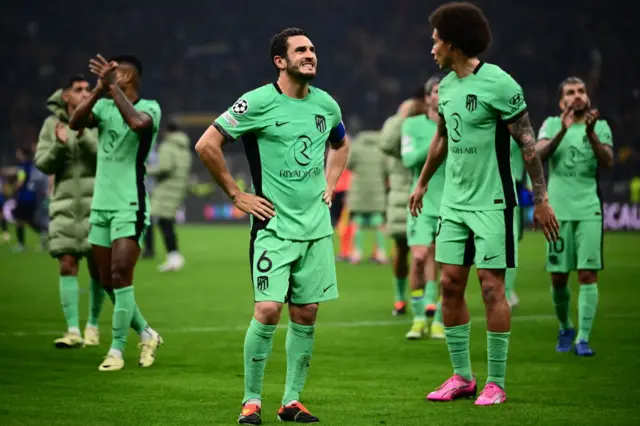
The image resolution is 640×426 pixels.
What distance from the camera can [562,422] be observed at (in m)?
6.94

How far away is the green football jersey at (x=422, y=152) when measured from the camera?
1120cm

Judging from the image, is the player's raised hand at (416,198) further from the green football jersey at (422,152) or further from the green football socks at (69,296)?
the green football socks at (69,296)

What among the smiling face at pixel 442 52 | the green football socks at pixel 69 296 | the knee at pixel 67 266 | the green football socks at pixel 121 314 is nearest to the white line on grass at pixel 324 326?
the green football socks at pixel 69 296

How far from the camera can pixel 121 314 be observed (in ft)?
30.4

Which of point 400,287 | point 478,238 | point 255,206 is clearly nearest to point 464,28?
point 478,238

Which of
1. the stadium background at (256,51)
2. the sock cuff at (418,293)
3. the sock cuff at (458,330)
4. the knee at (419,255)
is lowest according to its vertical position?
the sock cuff at (418,293)

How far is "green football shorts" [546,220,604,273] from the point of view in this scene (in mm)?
9828

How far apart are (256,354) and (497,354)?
1.61 metres

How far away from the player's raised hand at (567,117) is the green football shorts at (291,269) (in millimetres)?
3266

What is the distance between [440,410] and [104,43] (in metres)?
39.6

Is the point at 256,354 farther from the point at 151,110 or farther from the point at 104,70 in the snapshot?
the point at 151,110

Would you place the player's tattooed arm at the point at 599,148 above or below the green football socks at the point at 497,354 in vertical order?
above

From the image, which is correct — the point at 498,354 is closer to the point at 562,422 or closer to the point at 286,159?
the point at 562,422

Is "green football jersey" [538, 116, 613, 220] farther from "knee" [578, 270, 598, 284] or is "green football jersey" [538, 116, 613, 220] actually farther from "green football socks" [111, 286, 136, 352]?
"green football socks" [111, 286, 136, 352]
